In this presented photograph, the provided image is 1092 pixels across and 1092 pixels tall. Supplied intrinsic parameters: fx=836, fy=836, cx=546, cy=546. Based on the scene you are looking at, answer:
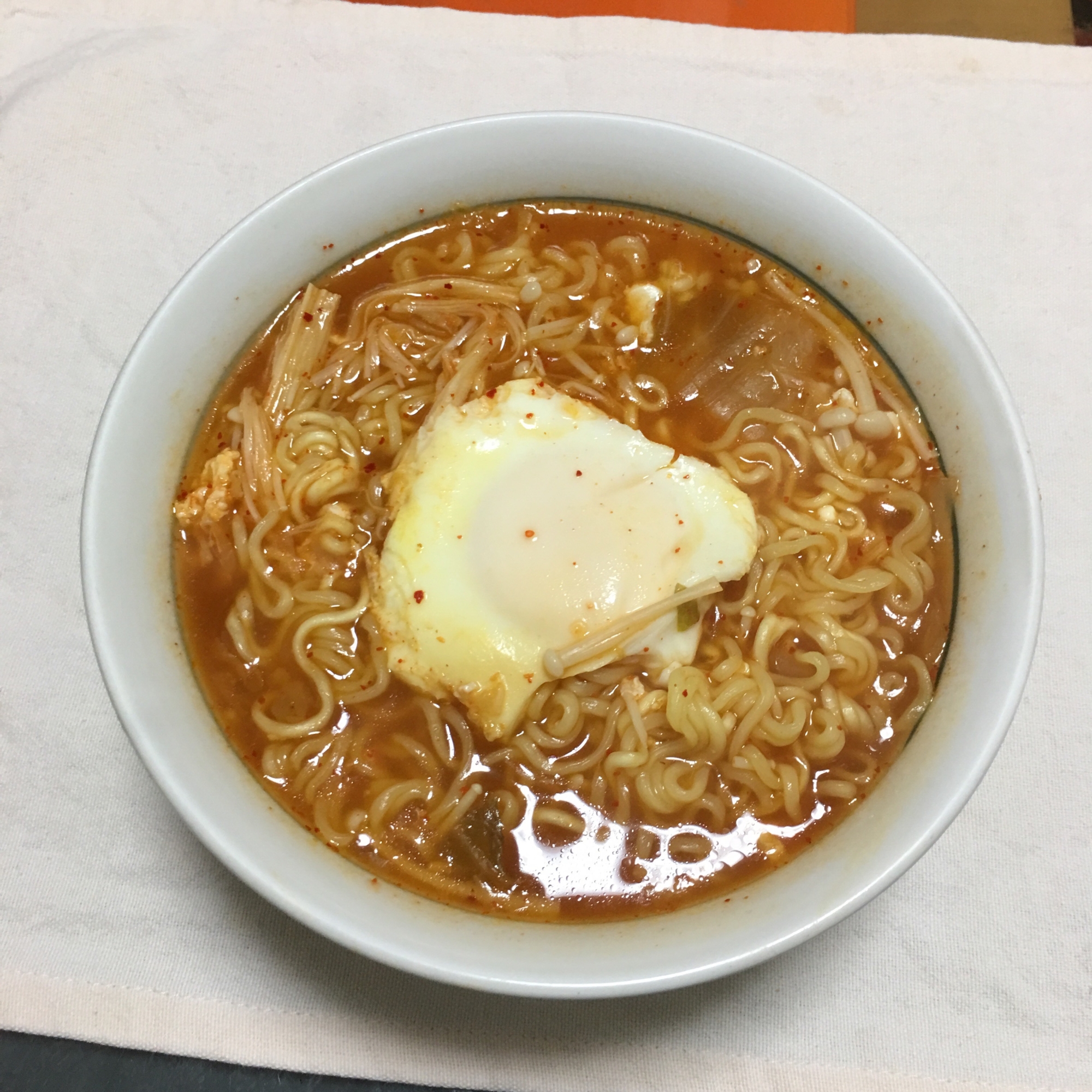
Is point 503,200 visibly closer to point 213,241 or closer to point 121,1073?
point 213,241

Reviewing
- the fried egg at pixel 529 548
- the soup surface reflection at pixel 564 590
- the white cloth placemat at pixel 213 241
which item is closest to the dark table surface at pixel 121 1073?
the white cloth placemat at pixel 213 241

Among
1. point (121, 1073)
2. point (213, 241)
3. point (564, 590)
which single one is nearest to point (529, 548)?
point (564, 590)

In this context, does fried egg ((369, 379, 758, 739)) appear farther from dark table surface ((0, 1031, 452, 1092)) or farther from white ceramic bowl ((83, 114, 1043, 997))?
dark table surface ((0, 1031, 452, 1092))

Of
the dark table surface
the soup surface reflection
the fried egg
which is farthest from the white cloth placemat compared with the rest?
the fried egg

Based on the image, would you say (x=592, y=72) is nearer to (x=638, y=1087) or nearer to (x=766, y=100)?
(x=766, y=100)

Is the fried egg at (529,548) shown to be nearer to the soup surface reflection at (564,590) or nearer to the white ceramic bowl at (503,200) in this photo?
the soup surface reflection at (564,590)

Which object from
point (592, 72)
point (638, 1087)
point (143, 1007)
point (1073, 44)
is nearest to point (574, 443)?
point (592, 72)
